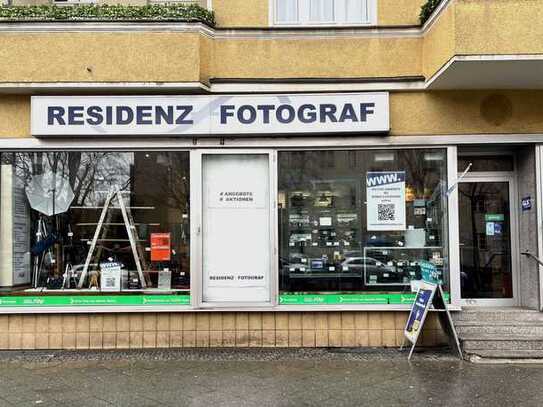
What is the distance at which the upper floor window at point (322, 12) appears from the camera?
28.5ft

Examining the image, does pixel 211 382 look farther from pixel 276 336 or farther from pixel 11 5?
pixel 11 5

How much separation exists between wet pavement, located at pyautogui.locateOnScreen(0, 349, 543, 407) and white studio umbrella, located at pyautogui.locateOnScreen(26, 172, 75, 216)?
2.08 meters

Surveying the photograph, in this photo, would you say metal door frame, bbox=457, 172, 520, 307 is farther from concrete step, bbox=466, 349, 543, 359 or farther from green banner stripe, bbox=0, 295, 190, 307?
green banner stripe, bbox=0, 295, 190, 307

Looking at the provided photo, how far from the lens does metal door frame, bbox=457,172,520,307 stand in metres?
8.88

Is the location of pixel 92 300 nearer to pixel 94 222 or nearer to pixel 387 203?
pixel 94 222

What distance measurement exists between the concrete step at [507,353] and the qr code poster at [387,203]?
2.02 m

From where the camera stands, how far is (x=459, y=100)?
8.38 metres

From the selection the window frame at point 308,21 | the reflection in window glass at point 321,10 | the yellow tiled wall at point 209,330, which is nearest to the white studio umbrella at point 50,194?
the yellow tiled wall at point 209,330

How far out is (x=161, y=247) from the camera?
866cm

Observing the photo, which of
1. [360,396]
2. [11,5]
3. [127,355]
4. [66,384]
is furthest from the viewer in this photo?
[11,5]

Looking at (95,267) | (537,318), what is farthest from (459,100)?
(95,267)

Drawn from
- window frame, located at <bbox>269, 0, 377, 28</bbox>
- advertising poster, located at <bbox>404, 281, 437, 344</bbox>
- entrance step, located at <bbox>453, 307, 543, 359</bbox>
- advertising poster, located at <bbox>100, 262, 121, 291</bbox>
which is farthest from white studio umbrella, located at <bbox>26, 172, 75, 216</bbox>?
entrance step, located at <bbox>453, 307, 543, 359</bbox>

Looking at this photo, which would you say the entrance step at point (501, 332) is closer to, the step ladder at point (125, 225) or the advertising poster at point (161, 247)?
the advertising poster at point (161, 247)

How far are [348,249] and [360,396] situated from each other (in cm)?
282
